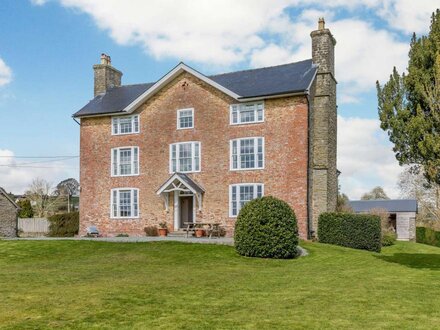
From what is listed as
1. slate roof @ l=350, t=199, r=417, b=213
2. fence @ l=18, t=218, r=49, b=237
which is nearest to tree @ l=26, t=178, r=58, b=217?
fence @ l=18, t=218, r=49, b=237

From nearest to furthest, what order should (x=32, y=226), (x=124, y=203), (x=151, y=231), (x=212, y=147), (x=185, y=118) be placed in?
1. (x=212, y=147)
2. (x=151, y=231)
3. (x=185, y=118)
4. (x=124, y=203)
5. (x=32, y=226)

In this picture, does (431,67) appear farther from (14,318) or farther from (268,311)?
(14,318)

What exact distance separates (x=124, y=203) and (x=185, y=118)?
7307mm

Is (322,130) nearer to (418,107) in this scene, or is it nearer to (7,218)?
(418,107)

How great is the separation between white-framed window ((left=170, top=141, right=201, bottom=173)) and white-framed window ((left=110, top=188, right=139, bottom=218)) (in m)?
3.45

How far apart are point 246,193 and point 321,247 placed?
6.38m

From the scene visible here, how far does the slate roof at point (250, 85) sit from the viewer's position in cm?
2939

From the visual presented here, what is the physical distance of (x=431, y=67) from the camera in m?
18.4

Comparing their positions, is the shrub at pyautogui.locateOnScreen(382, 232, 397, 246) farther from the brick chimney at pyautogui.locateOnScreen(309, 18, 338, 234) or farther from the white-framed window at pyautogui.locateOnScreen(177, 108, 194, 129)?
the white-framed window at pyautogui.locateOnScreen(177, 108, 194, 129)

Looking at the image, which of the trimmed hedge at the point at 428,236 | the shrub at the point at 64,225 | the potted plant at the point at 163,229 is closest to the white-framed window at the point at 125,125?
the potted plant at the point at 163,229

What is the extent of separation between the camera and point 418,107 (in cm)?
1816

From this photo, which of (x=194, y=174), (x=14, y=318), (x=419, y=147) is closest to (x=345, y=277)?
(x=419, y=147)

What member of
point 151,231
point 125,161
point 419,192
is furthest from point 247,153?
point 419,192

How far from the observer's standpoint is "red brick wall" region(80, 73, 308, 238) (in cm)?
2872
